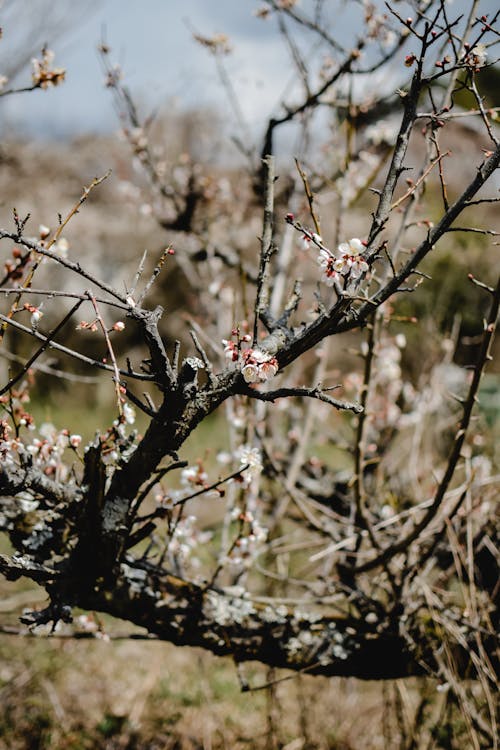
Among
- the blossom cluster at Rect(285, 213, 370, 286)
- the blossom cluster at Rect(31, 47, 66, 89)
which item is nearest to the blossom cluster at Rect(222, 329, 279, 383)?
the blossom cluster at Rect(285, 213, 370, 286)

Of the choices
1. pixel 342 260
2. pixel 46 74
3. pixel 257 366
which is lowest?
pixel 257 366

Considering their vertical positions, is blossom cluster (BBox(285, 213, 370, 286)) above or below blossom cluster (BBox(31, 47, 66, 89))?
below

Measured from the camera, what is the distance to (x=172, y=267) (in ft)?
26.3

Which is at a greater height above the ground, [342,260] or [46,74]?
[46,74]

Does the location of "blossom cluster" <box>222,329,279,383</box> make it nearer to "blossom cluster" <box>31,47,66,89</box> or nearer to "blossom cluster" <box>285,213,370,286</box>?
"blossom cluster" <box>285,213,370,286</box>

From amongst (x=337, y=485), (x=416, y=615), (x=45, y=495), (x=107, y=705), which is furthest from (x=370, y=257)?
(x=107, y=705)

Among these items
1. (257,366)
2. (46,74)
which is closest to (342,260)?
(257,366)

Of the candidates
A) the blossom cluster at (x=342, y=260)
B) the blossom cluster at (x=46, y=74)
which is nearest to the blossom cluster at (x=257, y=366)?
the blossom cluster at (x=342, y=260)

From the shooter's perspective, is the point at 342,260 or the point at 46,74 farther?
the point at 46,74

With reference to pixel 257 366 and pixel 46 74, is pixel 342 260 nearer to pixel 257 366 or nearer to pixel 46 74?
pixel 257 366

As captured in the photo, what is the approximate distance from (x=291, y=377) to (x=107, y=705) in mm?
2608

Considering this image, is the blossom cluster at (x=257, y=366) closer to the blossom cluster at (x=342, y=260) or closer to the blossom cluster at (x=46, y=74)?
the blossom cluster at (x=342, y=260)

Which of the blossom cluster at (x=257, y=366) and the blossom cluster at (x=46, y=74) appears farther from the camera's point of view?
the blossom cluster at (x=46, y=74)

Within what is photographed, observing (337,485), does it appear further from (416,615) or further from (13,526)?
(13,526)
